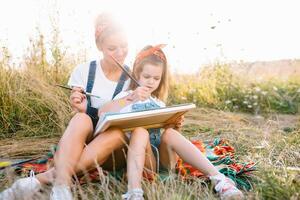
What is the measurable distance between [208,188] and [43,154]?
1517 millimetres

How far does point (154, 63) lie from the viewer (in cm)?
276

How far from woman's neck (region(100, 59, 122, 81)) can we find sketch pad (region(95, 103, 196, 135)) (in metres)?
0.46

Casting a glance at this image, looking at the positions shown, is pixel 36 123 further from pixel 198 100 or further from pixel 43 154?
pixel 198 100

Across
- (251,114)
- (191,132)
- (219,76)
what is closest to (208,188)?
(191,132)

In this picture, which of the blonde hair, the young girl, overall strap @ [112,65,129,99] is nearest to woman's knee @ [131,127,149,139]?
the young girl

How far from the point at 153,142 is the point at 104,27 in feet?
2.31

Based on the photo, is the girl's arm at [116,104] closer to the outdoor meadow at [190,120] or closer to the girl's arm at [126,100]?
the girl's arm at [126,100]

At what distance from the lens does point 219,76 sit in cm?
711

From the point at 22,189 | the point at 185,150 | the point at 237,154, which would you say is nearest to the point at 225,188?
the point at 185,150

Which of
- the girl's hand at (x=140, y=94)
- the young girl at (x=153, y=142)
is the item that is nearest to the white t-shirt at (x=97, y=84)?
the young girl at (x=153, y=142)

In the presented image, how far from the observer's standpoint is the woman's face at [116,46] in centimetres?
278

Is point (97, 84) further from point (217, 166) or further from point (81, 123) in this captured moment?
point (217, 166)

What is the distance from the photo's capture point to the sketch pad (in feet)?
7.27

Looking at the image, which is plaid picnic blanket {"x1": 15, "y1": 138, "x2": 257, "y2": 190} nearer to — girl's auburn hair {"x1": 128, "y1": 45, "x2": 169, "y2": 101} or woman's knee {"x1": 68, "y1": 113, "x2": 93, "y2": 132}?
woman's knee {"x1": 68, "y1": 113, "x2": 93, "y2": 132}
